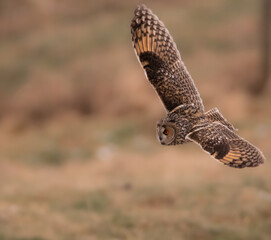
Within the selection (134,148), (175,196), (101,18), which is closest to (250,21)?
(101,18)

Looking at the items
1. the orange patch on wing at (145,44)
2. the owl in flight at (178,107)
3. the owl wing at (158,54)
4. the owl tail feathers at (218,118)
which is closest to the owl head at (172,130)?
the owl in flight at (178,107)

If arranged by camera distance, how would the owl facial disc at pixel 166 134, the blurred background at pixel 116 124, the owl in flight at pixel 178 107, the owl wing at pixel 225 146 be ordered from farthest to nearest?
the blurred background at pixel 116 124 < the owl facial disc at pixel 166 134 < the owl in flight at pixel 178 107 < the owl wing at pixel 225 146

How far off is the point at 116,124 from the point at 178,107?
23.4 metres

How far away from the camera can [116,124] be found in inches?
→ 1179

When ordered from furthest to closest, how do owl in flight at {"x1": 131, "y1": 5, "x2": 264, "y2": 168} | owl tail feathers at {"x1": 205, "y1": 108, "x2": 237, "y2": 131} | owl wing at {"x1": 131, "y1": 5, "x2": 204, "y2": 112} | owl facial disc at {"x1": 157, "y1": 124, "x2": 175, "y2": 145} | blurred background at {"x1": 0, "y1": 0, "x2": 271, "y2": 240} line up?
1. blurred background at {"x1": 0, "y1": 0, "x2": 271, "y2": 240}
2. owl wing at {"x1": 131, "y1": 5, "x2": 204, "y2": 112}
3. owl tail feathers at {"x1": 205, "y1": 108, "x2": 237, "y2": 131}
4. owl facial disc at {"x1": 157, "y1": 124, "x2": 175, "y2": 145}
5. owl in flight at {"x1": 131, "y1": 5, "x2": 264, "y2": 168}

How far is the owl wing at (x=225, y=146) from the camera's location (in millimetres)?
5871

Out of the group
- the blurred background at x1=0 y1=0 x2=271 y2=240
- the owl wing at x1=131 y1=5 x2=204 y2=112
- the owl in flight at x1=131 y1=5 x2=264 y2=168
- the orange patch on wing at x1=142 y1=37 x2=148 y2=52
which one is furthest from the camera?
the blurred background at x1=0 y1=0 x2=271 y2=240

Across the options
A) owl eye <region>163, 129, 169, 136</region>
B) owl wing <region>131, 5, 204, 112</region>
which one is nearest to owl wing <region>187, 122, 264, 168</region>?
owl eye <region>163, 129, 169, 136</region>

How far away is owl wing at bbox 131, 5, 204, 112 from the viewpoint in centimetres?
689

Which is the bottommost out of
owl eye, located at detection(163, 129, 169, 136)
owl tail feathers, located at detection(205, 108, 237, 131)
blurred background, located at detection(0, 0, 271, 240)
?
owl eye, located at detection(163, 129, 169, 136)

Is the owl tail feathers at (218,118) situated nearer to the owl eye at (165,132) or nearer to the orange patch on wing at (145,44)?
the owl eye at (165,132)

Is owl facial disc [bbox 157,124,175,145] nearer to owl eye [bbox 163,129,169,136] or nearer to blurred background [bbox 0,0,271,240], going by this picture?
owl eye [bbox 163,129,169,136]

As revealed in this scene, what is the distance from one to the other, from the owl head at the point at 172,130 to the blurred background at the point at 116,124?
575 centimetres

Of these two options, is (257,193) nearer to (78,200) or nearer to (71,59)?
(78,200)
